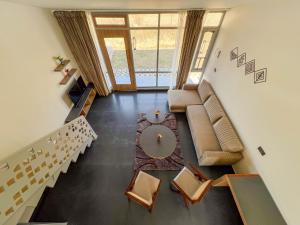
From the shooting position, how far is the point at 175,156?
12.1ft

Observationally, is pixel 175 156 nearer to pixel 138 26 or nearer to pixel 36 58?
pixel 138 26

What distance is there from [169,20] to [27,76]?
11.8 ft

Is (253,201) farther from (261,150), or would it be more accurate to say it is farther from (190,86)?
(190,86)

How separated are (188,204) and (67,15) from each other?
16.4 ft

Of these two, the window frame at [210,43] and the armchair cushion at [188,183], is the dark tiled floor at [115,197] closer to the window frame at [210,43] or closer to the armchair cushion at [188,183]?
the armchair cushion at [188,183]

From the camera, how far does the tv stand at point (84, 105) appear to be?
4.19 metres

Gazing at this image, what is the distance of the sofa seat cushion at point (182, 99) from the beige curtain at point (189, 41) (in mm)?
561

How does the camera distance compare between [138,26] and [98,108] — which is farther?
[98,108]

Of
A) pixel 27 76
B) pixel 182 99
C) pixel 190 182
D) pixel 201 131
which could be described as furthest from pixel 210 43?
pixel 27 76

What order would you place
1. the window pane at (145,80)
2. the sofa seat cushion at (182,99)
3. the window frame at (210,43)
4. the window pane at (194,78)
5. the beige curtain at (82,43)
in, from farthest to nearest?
the window pane at (145,80), the window pane at (194,78), the sofa seat cushion at (182,99), the window frame at (210,43), the beige curtain at (82,43)

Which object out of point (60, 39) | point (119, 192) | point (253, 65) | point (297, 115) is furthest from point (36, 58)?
point (297, 115)

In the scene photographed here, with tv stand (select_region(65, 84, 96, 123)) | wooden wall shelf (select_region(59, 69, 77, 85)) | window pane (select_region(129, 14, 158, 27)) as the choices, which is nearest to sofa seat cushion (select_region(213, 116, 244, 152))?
window pane (select_region(129, 14, 158, 27))

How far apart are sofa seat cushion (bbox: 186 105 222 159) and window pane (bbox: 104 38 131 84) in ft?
8.21

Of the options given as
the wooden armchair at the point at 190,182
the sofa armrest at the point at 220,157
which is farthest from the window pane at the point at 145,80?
the wooden armchair at the point at 190,182
